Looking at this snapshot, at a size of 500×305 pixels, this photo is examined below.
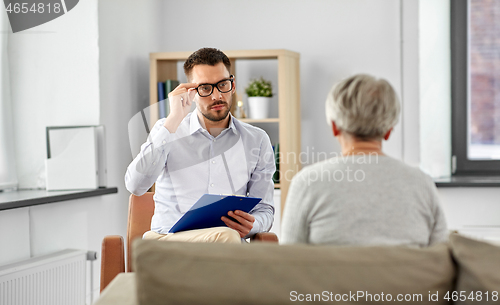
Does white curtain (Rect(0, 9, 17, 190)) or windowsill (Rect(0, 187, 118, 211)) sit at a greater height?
white curtain (Rect(0, 9, 17, 190))

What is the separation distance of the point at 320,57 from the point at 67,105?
1855 millimetres

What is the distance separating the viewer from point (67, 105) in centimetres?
254

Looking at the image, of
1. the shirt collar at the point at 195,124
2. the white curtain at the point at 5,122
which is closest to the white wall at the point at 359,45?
the white curtain at the point at 5,122

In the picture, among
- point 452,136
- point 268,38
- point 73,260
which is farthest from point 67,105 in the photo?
point 452,136

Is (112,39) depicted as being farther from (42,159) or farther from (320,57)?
(320,57)

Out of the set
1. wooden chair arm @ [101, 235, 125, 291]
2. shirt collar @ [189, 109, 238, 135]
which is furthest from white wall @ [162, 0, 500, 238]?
wooden chair arm @ [101, 235, 125, 291]

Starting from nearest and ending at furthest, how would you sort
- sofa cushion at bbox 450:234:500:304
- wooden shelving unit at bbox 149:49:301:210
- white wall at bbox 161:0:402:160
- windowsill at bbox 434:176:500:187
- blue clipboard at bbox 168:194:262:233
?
sofa cushion at bbox 450:234:500:304 → blue clipboard at bbox 168:194:262:233 → windowsill at bbox 434:176:500:187 → wooden shelving unit at bbox 149:49:301:210 → white wall at bbox 161:0:402:160

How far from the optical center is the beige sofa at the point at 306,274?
Result: 2.72 feet

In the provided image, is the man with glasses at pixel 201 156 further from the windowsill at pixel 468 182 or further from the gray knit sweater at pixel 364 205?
the windowsill at pixel 468 182

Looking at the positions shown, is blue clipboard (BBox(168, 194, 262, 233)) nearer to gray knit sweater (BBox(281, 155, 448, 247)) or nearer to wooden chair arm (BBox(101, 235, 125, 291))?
wooden chair arm (BBox(101, 235, 125, 291))

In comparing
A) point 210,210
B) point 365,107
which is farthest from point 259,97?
point 365,107

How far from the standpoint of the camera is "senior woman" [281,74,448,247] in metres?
0.98

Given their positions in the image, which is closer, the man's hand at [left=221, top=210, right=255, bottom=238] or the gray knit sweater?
the gray knit sweater

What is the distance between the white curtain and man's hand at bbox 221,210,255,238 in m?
1.39
